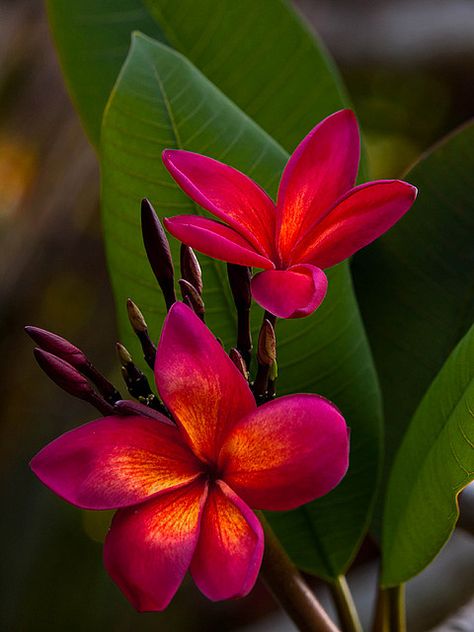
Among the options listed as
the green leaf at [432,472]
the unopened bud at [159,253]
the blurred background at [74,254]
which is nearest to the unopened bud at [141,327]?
the unopened bud at [159,253]

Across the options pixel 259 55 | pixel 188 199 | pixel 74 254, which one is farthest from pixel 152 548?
pixel 74 254

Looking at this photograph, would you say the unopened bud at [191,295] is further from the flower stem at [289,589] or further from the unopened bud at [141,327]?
the flower stem at [289,589]

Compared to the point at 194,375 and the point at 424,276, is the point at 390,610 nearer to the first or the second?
the point at 424,276

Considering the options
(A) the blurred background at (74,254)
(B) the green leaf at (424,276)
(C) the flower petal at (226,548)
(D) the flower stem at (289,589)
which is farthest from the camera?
(A) the blurred background at (74,254)

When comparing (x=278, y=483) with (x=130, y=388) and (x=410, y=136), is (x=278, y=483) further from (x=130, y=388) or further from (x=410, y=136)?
(x=410, y=136)

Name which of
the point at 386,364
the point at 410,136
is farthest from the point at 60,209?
the point at 386,364

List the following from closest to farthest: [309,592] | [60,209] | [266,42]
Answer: [309,592] → [266,42] → [60,209]

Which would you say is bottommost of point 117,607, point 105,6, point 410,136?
point 117,607
